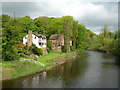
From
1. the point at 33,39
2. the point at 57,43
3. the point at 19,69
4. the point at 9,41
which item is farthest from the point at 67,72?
the point at 57,43

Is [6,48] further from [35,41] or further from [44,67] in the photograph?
[35,41]

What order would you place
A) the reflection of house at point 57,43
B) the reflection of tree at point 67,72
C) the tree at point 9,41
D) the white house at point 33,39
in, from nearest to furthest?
the reflection of tree at point 67,72 → the tree at point 9,41 → the white house at point 33,39 → the reflection of house at point 57,43

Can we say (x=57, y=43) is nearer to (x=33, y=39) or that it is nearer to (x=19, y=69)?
(x=33, y=39)

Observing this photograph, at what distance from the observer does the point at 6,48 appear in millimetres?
30906

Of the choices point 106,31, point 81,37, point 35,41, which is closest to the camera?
point 35,41

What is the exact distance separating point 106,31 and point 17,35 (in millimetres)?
65088

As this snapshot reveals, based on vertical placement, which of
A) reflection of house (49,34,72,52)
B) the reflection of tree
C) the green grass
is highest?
reflection of house (49,34,72,52)

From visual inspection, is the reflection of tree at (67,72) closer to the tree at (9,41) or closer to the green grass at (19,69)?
the green grass at (19,69)

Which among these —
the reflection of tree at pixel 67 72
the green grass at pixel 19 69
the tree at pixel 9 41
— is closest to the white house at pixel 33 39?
the tree at pixel 9 41

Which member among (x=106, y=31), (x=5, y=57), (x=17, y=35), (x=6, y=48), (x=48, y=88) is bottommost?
(x=48, y=88)

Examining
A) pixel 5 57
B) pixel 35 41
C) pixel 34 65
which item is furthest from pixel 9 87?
pixel 35 41

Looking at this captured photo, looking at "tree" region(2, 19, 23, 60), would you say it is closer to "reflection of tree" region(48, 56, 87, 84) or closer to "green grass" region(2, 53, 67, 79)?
"green grass" region(2, 53, 67, 79)

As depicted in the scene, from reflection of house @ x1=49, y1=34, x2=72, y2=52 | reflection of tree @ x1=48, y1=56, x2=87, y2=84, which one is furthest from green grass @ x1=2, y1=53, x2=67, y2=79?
reflection of house @ x1=49, y1=34, x2=72, y2=52

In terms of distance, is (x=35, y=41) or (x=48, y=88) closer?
(x=48, y=88)
